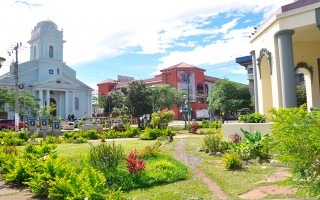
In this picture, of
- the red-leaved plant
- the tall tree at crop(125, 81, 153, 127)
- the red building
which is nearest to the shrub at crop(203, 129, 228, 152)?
the red-leaved plant

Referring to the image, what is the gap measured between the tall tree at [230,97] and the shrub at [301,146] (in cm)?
4897

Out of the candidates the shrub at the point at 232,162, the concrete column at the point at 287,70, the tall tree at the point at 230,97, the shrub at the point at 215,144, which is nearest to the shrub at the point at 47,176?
the shrub at the point at 232,162

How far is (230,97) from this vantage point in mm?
52844

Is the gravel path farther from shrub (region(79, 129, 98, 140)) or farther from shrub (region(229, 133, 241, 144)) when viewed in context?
shrub (region(79, 129, 98, 140))

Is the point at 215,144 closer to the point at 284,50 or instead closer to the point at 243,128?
the point at 243,128

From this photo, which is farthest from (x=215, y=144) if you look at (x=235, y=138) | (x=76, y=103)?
(x=76, y=103)

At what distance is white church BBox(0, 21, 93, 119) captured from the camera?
2157 inches

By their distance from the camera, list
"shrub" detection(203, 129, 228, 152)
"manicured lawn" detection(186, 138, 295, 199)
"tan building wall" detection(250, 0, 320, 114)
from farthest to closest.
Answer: "shrub" detection(203, 129, 228, 152)
"tan building wall" detection(250, 0, 320, 114)
"manicured lawn" detection(186, 138, 295, 199)

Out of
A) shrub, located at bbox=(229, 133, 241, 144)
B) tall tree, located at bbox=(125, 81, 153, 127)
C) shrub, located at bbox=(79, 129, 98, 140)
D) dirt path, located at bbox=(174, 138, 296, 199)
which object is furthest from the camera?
tall tree, located at bbox=(125, 81, 153, 127)

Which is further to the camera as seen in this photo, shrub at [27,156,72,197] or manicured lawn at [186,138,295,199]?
manicured lawn at [186,138,295,199]

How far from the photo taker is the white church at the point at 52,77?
54.8 meters

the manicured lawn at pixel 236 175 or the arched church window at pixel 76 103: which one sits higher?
the arched church window at pixel 76 103

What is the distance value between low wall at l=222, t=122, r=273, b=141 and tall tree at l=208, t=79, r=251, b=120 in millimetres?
40366

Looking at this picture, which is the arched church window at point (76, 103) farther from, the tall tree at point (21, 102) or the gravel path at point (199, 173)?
the gravel path at point (199, 173)
